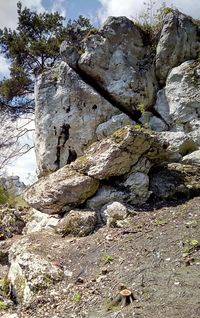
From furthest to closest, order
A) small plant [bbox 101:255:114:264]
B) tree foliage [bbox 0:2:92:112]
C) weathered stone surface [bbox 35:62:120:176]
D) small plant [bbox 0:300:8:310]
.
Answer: tree foliage [bbox 0:2:92:112]
weathered stone surface [bbox 35:62:120:176]
small plant [bbox 101:255:114:264]
small plant [bbox 0:300:8:310]

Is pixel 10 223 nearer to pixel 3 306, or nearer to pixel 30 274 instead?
pixel 30 274

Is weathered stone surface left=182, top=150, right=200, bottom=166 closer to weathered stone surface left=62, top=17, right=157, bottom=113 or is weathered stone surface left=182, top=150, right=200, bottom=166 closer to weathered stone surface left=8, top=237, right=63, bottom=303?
weathered stone surface left=62, top=17, right=157, bottom=113

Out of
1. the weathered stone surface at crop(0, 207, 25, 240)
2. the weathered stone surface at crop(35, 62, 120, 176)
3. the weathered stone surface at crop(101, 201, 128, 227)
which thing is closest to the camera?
the weathered stone surface at crop(101, 201, 128, 227)

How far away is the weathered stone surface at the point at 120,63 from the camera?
891 cm

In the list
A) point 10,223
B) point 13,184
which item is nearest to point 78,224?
point 10,223

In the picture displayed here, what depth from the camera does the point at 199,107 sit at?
827 cm

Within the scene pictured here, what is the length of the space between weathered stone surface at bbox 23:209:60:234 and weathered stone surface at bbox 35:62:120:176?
1.73 metres

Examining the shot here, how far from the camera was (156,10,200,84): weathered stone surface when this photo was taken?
29.3 feet

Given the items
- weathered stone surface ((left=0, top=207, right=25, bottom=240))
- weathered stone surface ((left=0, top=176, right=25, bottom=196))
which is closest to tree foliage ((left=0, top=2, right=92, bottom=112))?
weathered stone surface ((left=0, top=176, right=25, bottom=196))

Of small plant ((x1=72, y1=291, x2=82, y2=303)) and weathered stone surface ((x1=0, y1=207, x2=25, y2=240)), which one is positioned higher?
weathered stone surface ((x1=0, y1=207, x2=25, y2=240))

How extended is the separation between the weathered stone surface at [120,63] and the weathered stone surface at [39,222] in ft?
11.6

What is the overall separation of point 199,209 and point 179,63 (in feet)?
15.3

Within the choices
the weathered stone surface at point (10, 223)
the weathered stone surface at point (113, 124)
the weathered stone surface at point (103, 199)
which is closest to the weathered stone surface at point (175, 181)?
the weathered stone surface at point (103, 199)

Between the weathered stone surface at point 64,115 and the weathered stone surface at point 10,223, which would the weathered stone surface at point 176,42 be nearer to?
the weathered stone surface at point 64,115
